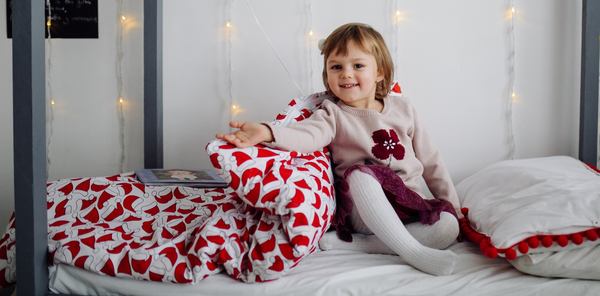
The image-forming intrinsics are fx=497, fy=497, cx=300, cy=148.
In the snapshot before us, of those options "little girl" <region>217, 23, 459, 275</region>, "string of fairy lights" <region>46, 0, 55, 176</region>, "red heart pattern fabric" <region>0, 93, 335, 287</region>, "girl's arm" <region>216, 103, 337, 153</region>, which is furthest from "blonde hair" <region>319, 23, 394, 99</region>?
"string of fairy lights" <region>46, 0, 55, 176</region>

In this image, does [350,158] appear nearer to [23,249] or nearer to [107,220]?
[107,220]

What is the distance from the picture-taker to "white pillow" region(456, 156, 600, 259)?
2.79 ft

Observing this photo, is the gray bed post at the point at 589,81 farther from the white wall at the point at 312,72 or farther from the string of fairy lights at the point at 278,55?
the string of fairy lights at the point at 278,55

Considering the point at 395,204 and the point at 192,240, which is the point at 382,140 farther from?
the point at 192,240

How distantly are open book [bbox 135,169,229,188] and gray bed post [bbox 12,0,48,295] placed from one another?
0.36 meters

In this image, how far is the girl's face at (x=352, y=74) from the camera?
1.16m

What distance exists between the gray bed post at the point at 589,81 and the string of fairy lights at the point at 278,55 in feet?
0.60

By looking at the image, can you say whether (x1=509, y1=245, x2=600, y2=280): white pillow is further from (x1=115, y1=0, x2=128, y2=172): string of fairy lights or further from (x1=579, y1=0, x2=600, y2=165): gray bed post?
(x1=115, y1=0, x2=128, y2=172): string of fairy lights

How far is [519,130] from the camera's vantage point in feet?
4.98

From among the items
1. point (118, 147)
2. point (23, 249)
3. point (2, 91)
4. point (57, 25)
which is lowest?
point (23, 249)

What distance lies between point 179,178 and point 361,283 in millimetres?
639

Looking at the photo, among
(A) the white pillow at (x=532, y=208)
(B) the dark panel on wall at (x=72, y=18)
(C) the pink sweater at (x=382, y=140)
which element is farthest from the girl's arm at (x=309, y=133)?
(B) the dark panel on wall at (x=72, y=18)

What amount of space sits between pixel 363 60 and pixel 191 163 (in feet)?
2.42

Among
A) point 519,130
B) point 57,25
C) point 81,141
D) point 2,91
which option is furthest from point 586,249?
point 2,91
